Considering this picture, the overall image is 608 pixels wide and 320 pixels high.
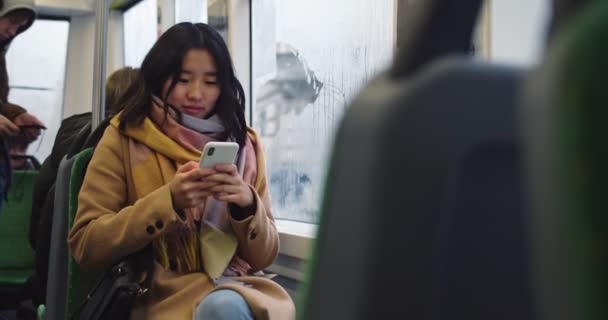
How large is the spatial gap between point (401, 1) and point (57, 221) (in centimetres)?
107

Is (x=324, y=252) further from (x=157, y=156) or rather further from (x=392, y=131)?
(x=157, y=156)

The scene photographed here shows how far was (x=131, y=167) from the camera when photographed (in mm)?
1756

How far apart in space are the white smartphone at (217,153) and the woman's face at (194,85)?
10.8 inches

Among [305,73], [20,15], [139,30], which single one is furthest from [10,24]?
[139,30]

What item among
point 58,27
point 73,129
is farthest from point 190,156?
point 58,27

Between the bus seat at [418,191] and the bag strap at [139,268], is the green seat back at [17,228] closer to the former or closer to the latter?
the bag strap at [139,268]

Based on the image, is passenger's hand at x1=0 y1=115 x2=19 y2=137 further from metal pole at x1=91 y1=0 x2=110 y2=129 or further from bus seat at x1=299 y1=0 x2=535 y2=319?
bus seat at x1=299 y1=0 x2=535 y2=319

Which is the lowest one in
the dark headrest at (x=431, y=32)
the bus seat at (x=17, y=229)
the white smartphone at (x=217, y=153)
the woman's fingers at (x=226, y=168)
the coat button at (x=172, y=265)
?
the bus seat at (x=17, y=229)

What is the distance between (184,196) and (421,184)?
1331 millimetres

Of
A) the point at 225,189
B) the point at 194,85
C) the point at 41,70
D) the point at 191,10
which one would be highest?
the point at 191,10

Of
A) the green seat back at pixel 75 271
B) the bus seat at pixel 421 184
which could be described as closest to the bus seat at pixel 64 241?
the green seat back at pixel 75 271

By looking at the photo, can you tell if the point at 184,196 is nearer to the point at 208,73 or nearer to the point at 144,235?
the point at 144,235

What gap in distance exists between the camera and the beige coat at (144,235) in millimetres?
1596

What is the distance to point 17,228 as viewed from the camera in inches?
146
